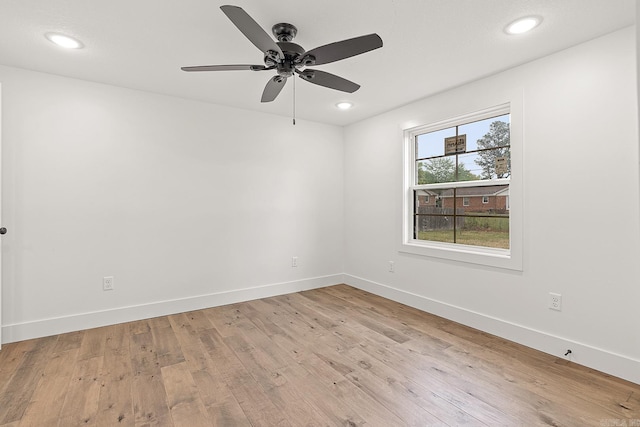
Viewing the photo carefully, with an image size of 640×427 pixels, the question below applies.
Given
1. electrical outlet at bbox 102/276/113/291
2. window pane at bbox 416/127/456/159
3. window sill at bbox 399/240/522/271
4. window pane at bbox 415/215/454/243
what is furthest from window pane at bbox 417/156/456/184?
electrical outlet at bbox 102/276/113/291

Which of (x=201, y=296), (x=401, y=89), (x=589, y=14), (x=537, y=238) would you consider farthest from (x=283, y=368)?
(x=589, y=14)

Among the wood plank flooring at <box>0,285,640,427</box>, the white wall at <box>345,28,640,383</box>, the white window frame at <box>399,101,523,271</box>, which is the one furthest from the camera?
the white window frame at <box>399,101,523,271</box>

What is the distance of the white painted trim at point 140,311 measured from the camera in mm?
2756

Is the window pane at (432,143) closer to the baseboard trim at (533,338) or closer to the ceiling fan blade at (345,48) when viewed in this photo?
the baseboard trim at (533,338)

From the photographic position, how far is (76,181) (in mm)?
2961

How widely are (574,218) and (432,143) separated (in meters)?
1.63

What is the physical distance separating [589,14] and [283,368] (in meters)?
3.09

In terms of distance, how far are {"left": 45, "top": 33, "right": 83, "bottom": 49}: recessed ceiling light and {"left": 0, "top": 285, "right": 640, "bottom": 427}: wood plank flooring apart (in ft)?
7.81

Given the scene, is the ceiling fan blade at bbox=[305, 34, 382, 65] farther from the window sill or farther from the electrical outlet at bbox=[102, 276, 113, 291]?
the electrical outlet at bbox=[102, 276, 113, 291]

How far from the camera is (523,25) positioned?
205 centimetres

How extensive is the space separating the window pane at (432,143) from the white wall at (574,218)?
266 mm

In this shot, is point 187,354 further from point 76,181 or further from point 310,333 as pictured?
point 76,181

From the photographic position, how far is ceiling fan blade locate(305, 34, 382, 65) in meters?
1.68

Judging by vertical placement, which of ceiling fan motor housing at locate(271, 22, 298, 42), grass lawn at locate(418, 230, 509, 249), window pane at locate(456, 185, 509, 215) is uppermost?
ceiling fan motor housing at locate(271, 22, 298, 42)
